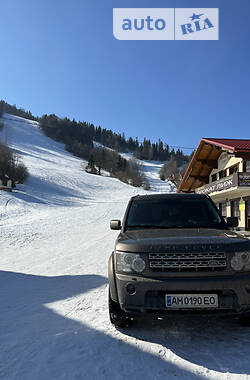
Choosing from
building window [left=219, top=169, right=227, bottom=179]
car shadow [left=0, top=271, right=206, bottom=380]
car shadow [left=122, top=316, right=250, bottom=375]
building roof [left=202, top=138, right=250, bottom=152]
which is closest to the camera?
car shadow [left=0, top=271, right=206, bottom=380]

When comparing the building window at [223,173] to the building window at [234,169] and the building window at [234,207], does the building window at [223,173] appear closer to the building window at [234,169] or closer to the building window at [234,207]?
the building window at [234,169]

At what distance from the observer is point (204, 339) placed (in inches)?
116

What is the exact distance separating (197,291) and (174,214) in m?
1.63

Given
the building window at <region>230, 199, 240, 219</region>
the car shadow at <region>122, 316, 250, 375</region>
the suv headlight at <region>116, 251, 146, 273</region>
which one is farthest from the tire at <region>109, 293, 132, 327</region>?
the building window at <region>230, 199, 240, 219</region>

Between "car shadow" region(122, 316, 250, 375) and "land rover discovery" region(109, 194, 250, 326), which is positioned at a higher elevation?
"land rover discovery" region(109, 194, 250, 326)

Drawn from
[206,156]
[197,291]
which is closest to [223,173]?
[206,156]

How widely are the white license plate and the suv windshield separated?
129cm

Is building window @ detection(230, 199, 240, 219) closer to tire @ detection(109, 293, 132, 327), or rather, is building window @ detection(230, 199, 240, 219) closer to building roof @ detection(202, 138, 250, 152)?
building roof @ detection(202, 138, 250, 152)

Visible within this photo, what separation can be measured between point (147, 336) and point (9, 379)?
4.98 ft

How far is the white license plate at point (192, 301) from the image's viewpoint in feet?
8.89

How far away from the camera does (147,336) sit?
301 cm

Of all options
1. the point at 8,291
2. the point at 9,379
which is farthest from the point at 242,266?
the point at 8,291

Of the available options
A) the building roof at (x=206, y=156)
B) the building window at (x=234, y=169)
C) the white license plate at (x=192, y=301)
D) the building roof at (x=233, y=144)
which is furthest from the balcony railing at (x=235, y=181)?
the white license plate at (x=192, y=301)

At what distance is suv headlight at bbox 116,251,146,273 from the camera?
9.50 ft
